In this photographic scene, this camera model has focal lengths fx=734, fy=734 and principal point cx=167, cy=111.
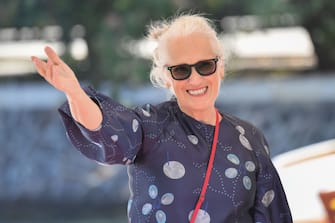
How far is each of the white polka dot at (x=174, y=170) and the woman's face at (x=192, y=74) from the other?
0.11 meters

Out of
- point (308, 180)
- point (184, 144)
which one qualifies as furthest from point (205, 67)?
point (308, 180)

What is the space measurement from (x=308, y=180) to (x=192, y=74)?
2.27 ft

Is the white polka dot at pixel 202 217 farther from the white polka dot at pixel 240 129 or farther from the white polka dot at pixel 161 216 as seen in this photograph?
the white polka dot at pixel 240 129

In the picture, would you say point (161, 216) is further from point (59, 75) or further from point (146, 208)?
point (59, 75)

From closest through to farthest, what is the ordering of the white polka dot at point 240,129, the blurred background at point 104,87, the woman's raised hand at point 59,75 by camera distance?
the woman's raised hand at point 59,75 < the white polka dot at point 240,129 < the blurred background at point 104,87

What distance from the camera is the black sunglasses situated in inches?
48.0

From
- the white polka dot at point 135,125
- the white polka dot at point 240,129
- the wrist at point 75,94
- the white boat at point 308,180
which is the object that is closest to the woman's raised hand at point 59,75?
the wrist at point 75,94

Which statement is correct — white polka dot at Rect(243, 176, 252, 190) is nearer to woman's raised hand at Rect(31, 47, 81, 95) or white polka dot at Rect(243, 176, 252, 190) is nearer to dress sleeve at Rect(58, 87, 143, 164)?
dress sleeve at Rect(58, 87, 143, 164)

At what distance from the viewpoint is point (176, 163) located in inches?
46.7

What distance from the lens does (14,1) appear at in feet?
12.8

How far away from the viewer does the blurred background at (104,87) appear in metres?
3.91

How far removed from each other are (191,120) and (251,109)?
3.00 metres

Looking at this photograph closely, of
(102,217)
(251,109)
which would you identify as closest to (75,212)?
(102,217)

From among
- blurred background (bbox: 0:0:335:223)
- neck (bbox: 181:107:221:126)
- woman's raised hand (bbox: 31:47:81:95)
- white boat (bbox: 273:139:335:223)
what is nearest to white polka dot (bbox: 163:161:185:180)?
neck (bbox: 181:107:221:126)
